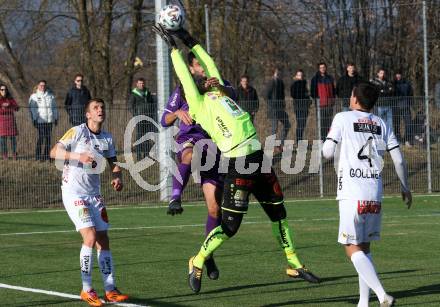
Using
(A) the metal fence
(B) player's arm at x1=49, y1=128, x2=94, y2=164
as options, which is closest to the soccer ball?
Result: (B) player's arm at x1=49, y1=128, x2=94, y2=164

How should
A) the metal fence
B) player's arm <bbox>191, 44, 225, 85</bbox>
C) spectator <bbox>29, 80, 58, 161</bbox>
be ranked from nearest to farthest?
player's arm <bbox>191, 44, 225, 85</bbox> → spectator <bbox>29, 80, 58, 161</bbox> → the metal fence

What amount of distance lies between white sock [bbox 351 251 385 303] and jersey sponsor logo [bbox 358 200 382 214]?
1.18 ft

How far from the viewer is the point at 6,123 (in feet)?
72.6

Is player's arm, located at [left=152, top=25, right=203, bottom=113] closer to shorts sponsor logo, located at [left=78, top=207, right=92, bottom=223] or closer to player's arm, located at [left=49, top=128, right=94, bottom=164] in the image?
player's arm, located at [left=49, top=128, right=94, bottom=164]

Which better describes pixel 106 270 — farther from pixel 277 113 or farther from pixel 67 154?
pixel 277 113

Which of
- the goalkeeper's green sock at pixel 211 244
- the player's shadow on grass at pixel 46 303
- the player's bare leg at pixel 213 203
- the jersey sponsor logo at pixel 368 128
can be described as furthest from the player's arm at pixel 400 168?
the player's shadow on grass at pixel 46 303

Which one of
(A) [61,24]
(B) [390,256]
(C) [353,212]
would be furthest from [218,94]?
(A) [61,24]

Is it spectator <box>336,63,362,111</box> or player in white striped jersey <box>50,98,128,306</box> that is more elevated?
spectator <box>336,63,362,111</box>

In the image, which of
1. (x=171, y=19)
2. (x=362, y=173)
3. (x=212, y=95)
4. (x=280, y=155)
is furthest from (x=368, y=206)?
(x=280, y=155)

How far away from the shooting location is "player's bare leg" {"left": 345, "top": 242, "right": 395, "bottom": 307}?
8469 mm

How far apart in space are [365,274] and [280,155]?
50.1 feet

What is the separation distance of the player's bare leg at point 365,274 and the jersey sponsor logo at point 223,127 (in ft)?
6.05

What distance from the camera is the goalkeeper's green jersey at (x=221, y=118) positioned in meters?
10.0

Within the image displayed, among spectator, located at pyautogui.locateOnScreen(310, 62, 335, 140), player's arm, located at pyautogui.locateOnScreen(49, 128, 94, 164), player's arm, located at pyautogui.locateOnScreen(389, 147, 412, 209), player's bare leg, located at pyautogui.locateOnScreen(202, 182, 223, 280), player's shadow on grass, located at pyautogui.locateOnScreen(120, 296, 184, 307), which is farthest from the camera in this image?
spectator, located at pyautogui.locateOnScreen(310, 62, 335, 140)
